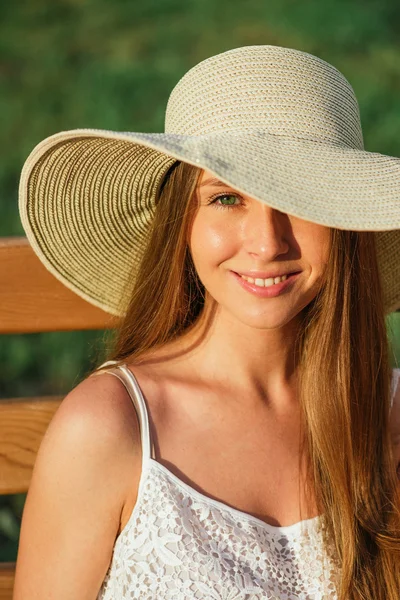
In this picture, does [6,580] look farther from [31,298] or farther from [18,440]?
[31,298]

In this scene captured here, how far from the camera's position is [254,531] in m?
2.31

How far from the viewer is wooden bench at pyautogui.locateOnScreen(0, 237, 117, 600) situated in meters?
2.62

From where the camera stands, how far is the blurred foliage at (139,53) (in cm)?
623

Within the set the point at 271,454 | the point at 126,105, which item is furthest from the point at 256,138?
the point at 126,105

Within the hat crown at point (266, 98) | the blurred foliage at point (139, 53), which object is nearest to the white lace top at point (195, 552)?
the hat crown at point (266, 98)

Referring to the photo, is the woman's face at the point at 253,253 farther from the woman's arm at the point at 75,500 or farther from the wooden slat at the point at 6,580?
the wooden slat at the point at 6,580

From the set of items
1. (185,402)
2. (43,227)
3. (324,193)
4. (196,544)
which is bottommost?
(196,544)

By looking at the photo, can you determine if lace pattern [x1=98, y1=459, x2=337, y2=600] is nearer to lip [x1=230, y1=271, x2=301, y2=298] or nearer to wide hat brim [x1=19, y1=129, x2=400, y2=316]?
lip [x1=230, y1=271, x2=301, y2=298]

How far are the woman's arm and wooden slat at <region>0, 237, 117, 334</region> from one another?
455 millimetres

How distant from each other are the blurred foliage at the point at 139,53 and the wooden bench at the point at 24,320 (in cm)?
258

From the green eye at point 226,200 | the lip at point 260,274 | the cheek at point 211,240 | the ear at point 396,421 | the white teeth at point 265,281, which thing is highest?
the green eye at point 226,200

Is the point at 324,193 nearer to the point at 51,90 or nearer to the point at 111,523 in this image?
the point at 111,523

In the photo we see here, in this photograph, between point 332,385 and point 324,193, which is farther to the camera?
point 332,385

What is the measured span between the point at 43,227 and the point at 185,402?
1.78 ft
